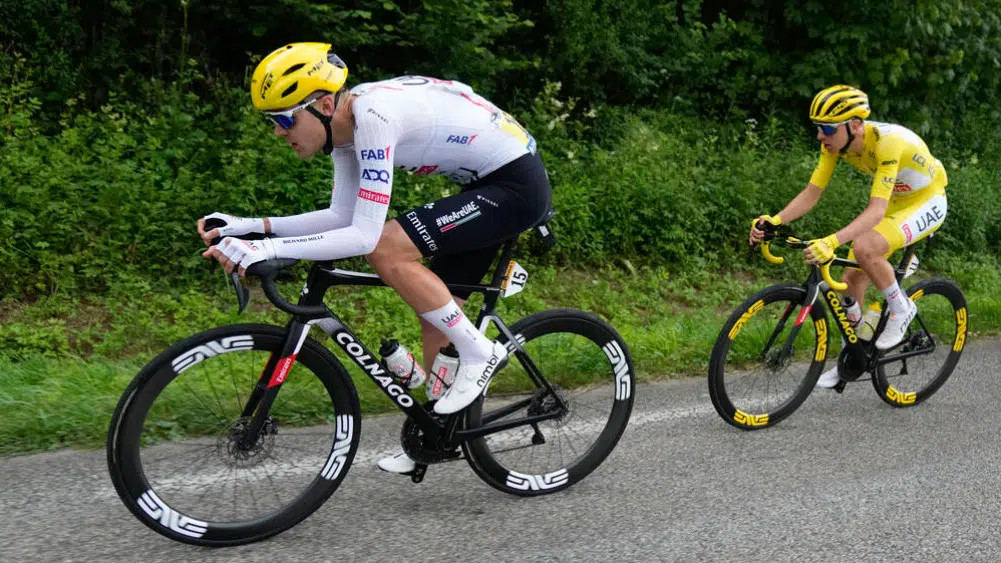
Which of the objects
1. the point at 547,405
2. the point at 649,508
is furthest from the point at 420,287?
the point at 649,508

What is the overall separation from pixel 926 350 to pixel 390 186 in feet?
13.1

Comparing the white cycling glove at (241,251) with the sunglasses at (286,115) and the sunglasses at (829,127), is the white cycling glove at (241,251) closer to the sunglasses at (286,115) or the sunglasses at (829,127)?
the sunglasses at (286,115)

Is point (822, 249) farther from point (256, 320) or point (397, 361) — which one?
point (256, 320)

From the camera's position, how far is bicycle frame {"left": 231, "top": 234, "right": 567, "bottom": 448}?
3529 mm

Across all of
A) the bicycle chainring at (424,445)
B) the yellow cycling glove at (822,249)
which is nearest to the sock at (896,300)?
the yellow cycling glove at (822,249)

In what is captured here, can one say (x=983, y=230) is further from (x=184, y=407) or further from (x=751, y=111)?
(x=184, y=407)

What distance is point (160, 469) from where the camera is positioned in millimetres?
3545

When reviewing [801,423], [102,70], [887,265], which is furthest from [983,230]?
[102,70]

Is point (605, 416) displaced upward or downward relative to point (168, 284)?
upward

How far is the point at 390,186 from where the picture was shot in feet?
11.3

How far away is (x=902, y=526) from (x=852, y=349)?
1.86m

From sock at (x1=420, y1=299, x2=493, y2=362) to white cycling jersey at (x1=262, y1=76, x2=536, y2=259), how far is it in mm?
450

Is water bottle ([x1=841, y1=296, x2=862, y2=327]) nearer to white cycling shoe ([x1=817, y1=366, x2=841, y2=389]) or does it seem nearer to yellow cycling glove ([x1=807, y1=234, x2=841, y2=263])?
white cycling shoe ([x1=817, y1=366, x2=841, y2=389])

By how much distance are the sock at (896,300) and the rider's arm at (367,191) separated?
347cm
